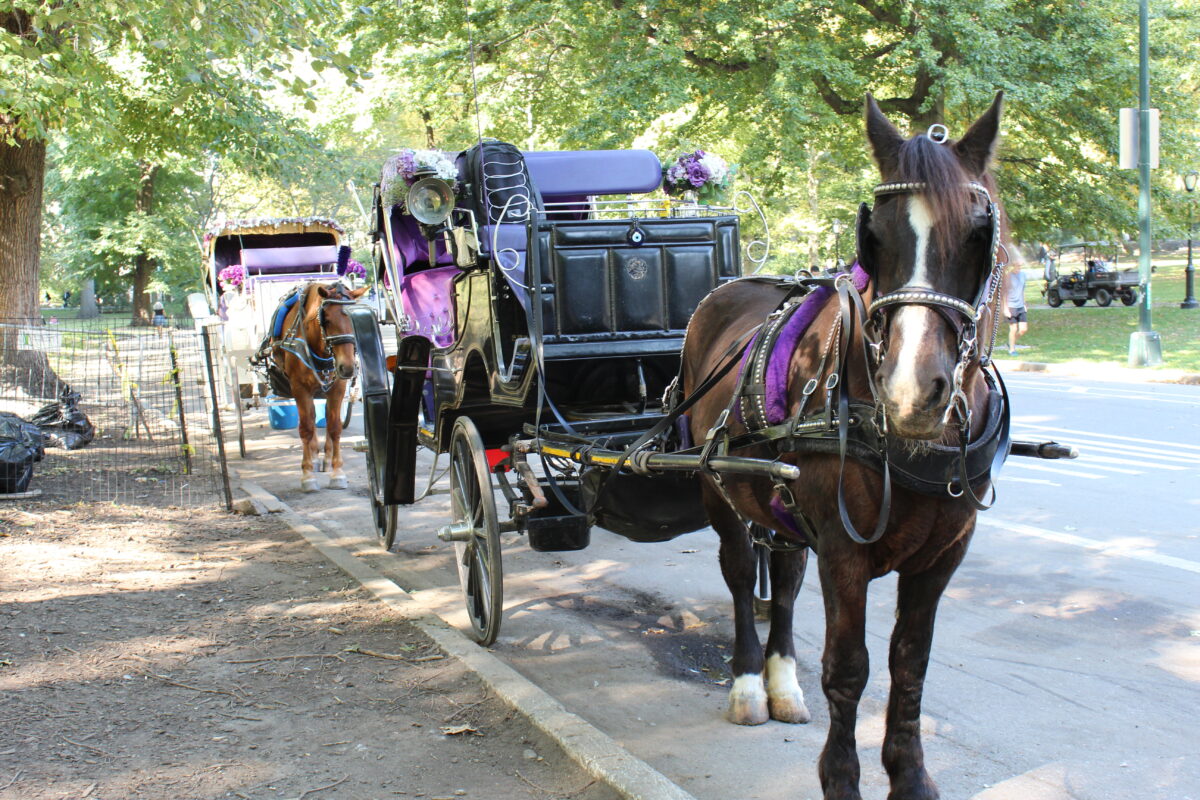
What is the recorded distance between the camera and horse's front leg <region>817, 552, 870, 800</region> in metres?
3.29

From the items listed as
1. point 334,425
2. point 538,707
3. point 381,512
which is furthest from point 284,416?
point 538,707

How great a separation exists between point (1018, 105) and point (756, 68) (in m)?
5.11

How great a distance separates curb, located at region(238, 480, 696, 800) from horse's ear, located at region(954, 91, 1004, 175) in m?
2.26

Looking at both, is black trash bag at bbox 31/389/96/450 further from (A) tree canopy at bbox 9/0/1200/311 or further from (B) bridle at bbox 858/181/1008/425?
(B) bridle at bbox 858/181/1008/425

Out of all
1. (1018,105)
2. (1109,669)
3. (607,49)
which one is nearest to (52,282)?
(607,49)

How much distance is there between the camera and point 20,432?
9109 mm

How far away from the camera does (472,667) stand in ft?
16.7

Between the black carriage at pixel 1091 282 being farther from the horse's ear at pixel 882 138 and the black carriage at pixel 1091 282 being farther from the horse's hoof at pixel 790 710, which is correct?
the horse's ear at pixel 882 138

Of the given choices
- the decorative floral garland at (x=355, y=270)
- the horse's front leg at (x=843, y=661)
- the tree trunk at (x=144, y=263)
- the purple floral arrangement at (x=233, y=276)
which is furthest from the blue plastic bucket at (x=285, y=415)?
the tree trunk at (x=144, y=263)

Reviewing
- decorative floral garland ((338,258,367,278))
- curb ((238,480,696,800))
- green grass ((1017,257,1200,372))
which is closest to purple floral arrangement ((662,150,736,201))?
curb ((238,480,696,800))

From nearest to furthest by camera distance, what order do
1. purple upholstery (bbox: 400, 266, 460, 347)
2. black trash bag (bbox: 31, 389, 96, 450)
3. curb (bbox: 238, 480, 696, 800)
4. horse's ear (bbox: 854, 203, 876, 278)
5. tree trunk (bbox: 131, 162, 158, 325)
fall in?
horse's ear (bbox: 854, 203, 876, 278), curb (bbox: 238, 480, 696, 800), purple upholstery (bbox: 400, 266, 460, 347), black trash bag (bbox: 31, 389, 96, 450), tree trunk (bbox: 131, 162, 158, 325)

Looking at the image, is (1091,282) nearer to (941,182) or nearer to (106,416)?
(106,416)

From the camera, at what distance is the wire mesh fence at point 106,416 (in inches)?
395

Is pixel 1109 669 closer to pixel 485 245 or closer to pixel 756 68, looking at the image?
pixel 485 245
